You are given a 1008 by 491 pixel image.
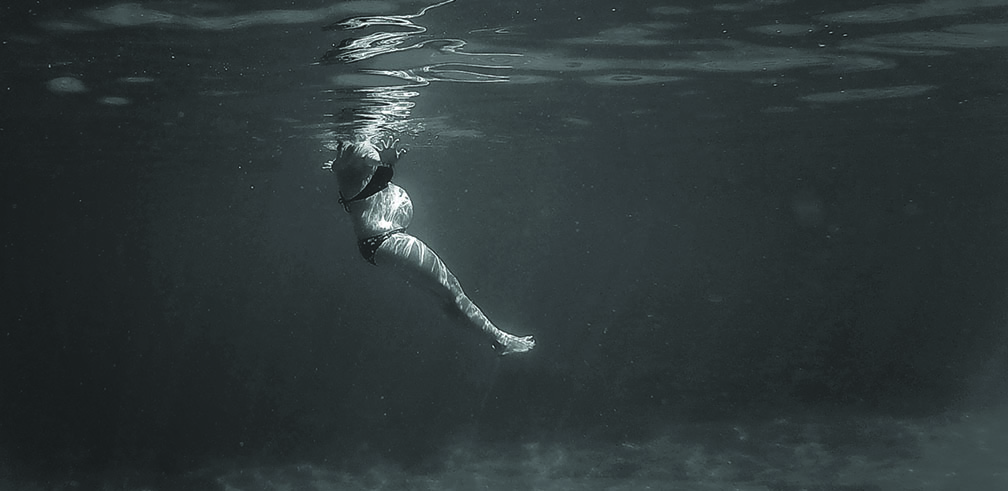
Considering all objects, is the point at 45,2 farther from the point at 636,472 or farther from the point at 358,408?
the point at 358,408

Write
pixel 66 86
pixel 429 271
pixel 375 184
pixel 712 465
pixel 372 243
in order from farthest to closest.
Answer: pixel 712 465, pixel 66 86, pixel 375 184, pixel 372 243, pixel 429 271

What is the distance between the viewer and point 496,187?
55812 mm

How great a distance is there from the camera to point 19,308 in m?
71.2

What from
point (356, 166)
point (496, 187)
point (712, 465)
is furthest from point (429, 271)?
point (496, 187)

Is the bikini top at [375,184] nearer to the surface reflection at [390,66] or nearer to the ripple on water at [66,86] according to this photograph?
the surface reflection at [390,66]

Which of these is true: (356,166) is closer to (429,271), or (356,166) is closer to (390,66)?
(429,271)

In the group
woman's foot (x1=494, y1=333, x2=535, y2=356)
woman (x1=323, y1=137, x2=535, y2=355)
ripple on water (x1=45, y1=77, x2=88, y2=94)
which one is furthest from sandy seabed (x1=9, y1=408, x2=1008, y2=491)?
woman (x1=323, y1=137, x2=535, y2=355)

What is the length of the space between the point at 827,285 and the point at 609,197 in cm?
3010

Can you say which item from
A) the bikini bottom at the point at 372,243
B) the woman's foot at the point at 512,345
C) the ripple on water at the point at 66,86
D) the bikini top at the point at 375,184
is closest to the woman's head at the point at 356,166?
the bikini top at the point at 375,184

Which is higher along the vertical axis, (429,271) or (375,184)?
(375,184)

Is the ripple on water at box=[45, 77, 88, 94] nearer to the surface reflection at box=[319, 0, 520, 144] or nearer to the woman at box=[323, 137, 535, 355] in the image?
the surface reflection at box=[319, 0, 520, 144]

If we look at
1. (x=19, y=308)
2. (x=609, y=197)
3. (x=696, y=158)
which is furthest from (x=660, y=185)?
(x=19, y=308)

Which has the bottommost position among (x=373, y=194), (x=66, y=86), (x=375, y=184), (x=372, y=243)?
(x=372, y=243)

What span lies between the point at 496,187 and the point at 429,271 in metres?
48.0
